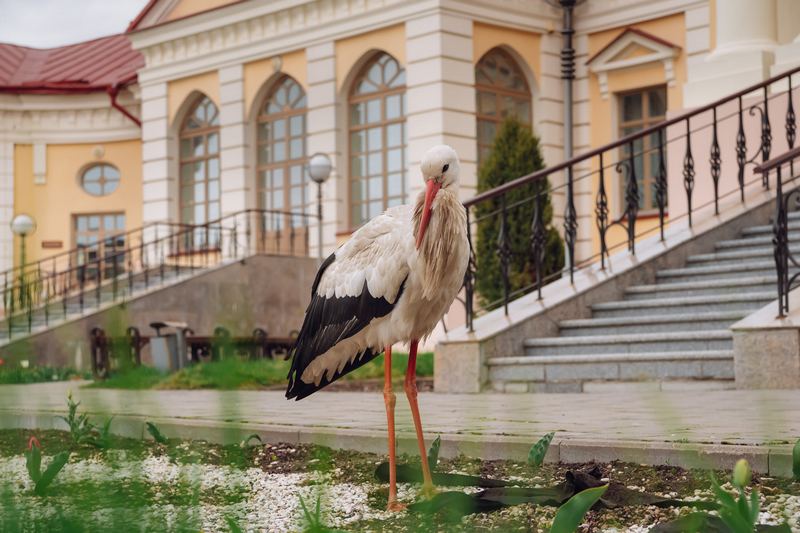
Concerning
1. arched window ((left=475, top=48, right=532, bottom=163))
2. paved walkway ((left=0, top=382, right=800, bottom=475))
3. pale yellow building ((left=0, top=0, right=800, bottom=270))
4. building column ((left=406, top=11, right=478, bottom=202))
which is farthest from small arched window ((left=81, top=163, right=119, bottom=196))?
paved walkway ((left=0, top=382, right=800, bottom=475))

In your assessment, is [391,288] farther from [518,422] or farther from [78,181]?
[78,181]

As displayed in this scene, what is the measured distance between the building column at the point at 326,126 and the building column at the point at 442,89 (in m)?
2.00

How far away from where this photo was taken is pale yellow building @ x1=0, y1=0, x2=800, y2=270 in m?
20.3

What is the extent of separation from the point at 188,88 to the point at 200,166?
5.49ft

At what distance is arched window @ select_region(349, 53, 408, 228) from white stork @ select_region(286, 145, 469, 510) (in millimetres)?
17034

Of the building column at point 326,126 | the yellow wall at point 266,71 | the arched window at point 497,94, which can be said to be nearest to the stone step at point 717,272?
the arched window at point 497,94

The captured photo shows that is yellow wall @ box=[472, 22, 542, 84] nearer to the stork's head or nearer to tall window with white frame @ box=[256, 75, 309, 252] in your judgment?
tall window with white frame @ box=[256, 75, 309, 252]

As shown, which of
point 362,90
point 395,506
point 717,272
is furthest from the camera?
point 362,90

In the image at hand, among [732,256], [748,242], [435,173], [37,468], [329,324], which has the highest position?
[748,242]

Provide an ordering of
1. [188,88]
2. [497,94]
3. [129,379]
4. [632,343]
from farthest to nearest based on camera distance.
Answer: [188,88]
[497,94]
[632,343]
[129,379]

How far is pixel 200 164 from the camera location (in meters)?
25.6

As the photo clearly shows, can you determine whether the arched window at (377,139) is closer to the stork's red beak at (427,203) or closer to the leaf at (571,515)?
the stork's red beak at (427,203)

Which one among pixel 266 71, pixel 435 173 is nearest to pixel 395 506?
pixel 435 173

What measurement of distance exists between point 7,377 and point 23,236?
218 mm
